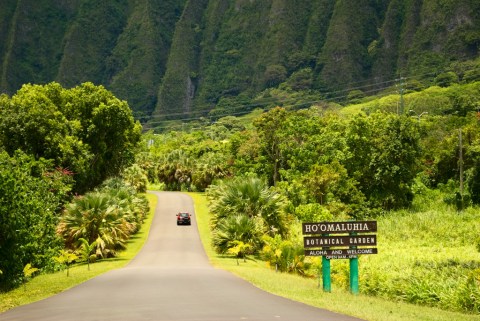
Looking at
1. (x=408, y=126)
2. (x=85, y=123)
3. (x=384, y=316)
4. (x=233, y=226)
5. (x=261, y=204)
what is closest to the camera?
(x=384, y=316)

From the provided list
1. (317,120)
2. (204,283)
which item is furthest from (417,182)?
(204,283)

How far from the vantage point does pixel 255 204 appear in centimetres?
4766

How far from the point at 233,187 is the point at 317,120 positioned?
113 ft

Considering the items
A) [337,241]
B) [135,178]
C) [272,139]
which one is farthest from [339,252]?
[135,178]

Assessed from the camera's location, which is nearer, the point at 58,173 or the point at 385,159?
the point at 58,173

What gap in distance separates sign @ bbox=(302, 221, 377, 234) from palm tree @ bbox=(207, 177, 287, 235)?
2453 cm

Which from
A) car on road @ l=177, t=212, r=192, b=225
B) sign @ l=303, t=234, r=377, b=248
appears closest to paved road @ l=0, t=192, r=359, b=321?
sign @ l=303, t=234, r=377, b=248

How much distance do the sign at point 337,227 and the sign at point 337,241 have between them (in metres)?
0.21

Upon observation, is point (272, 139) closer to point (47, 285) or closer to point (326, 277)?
point (47, 285)

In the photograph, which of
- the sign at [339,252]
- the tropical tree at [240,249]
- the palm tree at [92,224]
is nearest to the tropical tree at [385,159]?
the tropical tree at [240,249]

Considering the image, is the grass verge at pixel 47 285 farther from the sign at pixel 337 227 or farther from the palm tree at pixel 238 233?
the sign at pixel 337 227

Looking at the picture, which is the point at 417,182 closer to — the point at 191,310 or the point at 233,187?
the point at 233,187

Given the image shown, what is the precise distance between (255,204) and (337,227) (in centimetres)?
2610

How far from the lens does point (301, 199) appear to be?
217ft
